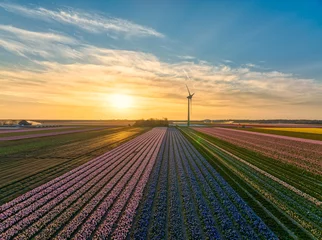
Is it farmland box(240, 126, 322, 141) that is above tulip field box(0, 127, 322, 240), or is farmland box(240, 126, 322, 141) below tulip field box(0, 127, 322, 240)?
above

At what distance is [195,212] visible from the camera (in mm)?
7395

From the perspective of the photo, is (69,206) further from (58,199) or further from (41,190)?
(41,190)

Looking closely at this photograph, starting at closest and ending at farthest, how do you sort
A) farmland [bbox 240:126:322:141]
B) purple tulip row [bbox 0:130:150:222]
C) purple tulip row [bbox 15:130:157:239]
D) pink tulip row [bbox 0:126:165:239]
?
purple tulip row [bbox 15:130:157:239], pink tulip row [bbox 0:126:165:239], purple tulip row [bbox 0:130:150:222], farmland [bbox 240:126:322:141]

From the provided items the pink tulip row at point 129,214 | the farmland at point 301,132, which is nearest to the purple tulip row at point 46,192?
the pink tulip row at point 129,214

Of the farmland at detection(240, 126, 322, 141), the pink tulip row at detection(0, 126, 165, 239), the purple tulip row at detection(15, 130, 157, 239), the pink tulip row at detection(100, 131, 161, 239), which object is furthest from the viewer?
the farmland at detection(240, 126, 322, 141)

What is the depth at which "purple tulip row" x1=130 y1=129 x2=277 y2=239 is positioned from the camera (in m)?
6.05

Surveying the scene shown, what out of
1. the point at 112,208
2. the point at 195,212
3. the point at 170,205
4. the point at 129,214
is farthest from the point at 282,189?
the point at 112,208

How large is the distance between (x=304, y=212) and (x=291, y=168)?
7.67 metres

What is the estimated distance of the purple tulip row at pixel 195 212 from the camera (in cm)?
605

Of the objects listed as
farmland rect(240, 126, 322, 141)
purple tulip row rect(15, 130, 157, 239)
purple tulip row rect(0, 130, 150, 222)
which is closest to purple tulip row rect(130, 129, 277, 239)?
purple tulip row rect(15, 130, 157, 239)

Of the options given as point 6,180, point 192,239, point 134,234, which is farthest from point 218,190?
point 6,180

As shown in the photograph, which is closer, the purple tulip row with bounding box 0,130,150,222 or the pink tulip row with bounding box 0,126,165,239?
the pink tulip row with bounding box 0,126,165,239

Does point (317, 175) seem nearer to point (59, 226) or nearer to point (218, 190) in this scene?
point (218, 190)

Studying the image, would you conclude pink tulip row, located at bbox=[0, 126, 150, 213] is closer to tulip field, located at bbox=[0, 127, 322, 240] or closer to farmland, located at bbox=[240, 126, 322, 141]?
tulip field, located at bbox=[0, 127, 322, 240]
